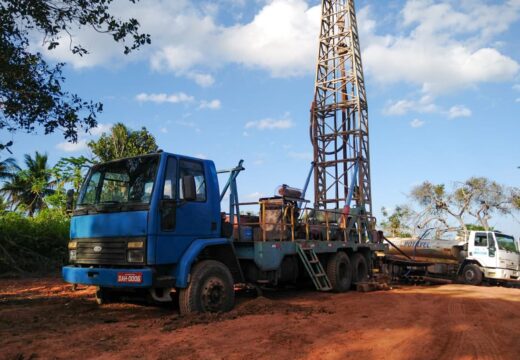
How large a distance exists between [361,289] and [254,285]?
3.62m

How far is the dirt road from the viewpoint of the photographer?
5270 mm

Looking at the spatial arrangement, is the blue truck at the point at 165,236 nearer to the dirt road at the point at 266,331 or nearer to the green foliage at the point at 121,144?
the dirt road at the point at 266,331

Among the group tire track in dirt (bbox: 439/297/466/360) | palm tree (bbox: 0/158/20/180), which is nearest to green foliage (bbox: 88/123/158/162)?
palm tree (bbox: 0/158/20/180)

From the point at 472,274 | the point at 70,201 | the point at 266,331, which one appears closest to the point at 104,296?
the point at 70,201

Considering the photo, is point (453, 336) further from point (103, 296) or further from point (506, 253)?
point (506, 253)

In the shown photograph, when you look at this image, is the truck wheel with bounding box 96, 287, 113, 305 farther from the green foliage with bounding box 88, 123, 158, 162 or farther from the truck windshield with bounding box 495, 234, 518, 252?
the green foliage with bounding box 88, 123, 158, 162

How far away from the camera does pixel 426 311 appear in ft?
27.6

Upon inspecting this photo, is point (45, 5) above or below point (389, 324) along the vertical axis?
above

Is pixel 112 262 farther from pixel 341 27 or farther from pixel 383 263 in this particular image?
pixel 341 27

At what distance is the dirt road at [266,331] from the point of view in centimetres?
527

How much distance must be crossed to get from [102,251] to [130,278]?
767 mm

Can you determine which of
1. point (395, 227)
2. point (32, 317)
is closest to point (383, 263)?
point (32, 317)

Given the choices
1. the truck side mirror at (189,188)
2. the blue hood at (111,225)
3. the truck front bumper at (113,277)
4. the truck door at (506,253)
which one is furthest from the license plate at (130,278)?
the truck door at (506,253)

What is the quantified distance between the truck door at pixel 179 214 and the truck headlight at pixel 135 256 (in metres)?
0.22
